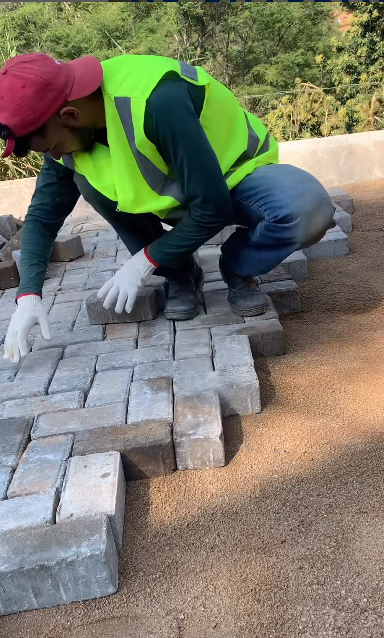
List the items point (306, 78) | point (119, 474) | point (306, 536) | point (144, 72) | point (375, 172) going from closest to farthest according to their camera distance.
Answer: point (306, 536) < point (119, 474) < point (144, 72) < point (375, 172) < point (306, 78)

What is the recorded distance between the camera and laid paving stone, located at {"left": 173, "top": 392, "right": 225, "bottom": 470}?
1843 mm

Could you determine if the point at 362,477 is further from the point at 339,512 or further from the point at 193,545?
the point at 193,545

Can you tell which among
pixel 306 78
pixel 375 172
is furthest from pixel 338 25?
pixel 375 172

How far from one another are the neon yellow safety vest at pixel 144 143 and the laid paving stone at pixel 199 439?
2.86ft

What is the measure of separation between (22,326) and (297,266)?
1.71m

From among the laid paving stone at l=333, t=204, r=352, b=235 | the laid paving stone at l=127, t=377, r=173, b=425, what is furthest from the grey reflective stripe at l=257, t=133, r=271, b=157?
the laid paving stone at l=333, t=204, r=352, b=235

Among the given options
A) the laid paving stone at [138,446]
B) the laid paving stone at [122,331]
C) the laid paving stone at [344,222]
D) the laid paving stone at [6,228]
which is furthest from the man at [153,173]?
the laid paving stone at [6,228]

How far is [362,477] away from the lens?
5.74ft

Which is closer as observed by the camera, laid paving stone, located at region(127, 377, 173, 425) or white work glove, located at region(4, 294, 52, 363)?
laid paving stone, located at region(127, 377, 173, 425)

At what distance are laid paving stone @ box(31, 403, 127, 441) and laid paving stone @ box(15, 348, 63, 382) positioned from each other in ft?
1.14

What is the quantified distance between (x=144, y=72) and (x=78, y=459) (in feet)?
4.59

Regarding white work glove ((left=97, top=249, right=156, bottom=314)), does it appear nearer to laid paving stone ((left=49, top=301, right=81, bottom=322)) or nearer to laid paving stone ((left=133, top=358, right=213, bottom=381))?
laid paving stone ((left=133, top=358, right=213, bottom=381))

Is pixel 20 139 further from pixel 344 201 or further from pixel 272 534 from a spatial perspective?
pixel 344 201

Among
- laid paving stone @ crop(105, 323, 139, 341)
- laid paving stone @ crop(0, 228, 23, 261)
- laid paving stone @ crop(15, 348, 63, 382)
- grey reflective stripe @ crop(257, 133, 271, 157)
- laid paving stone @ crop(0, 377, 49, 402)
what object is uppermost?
grey reflective stripe @ crop(257, 133, 271, 157)
